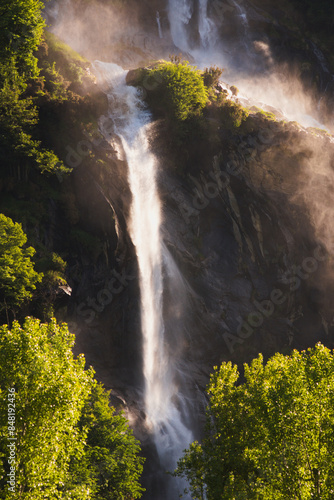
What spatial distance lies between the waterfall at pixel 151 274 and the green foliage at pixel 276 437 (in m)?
14.3

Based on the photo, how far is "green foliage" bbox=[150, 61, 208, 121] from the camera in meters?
46.8

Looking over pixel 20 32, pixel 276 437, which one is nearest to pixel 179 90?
pixel 20 32

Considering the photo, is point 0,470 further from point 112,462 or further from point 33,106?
point 33,106

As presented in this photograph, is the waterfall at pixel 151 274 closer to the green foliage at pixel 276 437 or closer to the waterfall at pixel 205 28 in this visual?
the green foliage at pixel 276 437

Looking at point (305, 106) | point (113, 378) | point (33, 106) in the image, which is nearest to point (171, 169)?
point (33, 106)

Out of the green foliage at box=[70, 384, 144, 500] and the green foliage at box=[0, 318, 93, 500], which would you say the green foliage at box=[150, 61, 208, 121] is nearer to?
the green foliage at box=[70, 384, 144, 500]

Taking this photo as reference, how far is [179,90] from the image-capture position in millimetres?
46906

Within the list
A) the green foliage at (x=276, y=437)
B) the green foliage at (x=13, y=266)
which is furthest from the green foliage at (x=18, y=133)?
the green foliage at (x=276, y=437)

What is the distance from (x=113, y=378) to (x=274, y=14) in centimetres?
7022

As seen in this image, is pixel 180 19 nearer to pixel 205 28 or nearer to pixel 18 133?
pixel 205 28

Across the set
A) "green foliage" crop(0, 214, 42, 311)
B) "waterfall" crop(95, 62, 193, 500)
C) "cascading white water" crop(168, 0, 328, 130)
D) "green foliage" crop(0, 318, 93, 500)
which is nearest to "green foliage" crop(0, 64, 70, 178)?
"waterfall" crop(95, 62, 193, 500)

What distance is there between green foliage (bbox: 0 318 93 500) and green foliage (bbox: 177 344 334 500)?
7138mm

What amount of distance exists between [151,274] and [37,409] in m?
25.6

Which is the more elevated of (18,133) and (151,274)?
(18,133)
